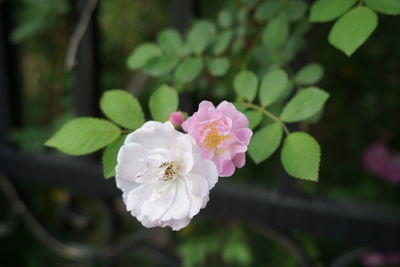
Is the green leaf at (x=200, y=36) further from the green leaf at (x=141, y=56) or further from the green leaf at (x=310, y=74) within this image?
the green leaf at (x=310, y=74)

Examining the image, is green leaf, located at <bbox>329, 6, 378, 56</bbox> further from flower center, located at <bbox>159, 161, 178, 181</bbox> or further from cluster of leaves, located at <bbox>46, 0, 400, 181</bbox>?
flower center, located at <bbox>159, 161, 178, 181</bbox>

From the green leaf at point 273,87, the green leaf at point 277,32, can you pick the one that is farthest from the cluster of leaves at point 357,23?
the green leaf at point 277,32

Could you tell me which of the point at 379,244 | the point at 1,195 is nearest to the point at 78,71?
the point at 379,244

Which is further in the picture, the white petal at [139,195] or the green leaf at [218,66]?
the green leaf at [218,66]

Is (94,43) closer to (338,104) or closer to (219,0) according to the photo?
(219,0)

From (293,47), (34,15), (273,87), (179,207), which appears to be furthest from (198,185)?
(34,15)

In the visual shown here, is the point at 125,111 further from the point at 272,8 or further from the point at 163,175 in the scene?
the point at 272,8
